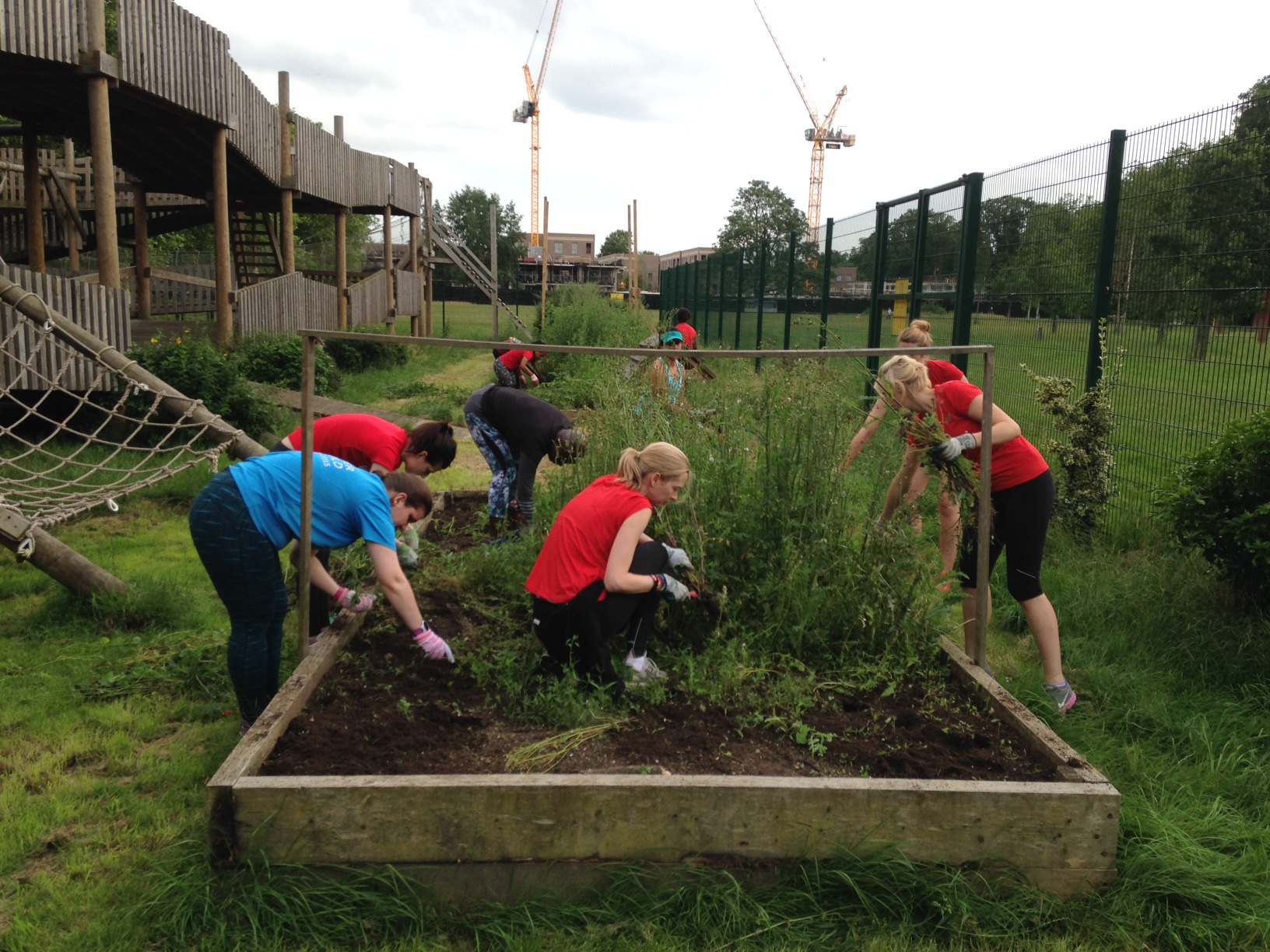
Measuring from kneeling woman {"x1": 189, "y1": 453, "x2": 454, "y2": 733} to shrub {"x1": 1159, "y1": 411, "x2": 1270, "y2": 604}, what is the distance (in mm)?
3215

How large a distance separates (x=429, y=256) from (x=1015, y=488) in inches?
884

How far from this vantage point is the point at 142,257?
13883 millimetres

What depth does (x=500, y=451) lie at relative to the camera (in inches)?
241

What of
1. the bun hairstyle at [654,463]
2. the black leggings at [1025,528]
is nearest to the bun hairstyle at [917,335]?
the black leggings at [1025,528]

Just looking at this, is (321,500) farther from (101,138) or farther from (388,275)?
(388,275)

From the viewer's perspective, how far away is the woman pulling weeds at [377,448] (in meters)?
4.27

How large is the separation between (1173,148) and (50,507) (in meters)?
6.35

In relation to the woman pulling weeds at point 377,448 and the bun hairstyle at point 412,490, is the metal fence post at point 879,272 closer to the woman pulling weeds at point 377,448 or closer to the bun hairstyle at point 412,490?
the woman pulling weeds at point 377,448

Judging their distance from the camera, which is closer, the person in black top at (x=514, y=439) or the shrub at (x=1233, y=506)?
the shrub at (x=1233, y=506)

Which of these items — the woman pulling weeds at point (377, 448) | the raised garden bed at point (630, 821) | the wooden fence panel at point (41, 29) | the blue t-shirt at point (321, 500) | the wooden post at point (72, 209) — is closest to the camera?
the raised garden bed at point (630, 821)

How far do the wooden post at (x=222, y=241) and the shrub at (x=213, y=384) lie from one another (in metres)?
2.37

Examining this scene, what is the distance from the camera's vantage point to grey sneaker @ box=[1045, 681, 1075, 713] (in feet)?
12.6

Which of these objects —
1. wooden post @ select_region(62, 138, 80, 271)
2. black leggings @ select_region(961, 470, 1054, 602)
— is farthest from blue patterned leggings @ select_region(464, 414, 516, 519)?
wooden post @ select_region(62, 138, 80, 271)

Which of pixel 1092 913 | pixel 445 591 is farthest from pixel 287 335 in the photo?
pixel 1092 913
